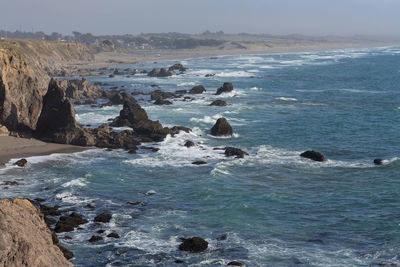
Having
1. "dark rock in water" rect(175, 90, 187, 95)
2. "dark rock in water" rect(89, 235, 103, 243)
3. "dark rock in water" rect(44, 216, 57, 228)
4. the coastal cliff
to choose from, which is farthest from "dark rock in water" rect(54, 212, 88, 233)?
"dark rock in water" rect(175, 90, 187, 95)

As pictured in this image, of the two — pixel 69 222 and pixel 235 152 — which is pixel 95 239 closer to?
pixel 69 222

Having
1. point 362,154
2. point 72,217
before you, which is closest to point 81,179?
point 72,217

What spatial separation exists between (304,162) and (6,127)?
1090 inches

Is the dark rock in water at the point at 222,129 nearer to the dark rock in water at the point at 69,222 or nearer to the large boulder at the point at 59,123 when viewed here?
the large boulder at the point at 59,123

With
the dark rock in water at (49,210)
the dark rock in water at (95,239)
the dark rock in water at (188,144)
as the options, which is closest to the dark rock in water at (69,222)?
the dark rock in water at (49,210)

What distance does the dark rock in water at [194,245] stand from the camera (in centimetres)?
2598

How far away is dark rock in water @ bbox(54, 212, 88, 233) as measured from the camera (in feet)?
93.7

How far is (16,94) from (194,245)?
31.8m

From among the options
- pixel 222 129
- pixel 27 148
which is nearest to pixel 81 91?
pixel 222 129

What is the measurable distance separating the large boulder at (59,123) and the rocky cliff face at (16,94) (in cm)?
219

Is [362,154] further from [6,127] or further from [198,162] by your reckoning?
[6,127]

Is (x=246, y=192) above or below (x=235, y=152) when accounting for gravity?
below

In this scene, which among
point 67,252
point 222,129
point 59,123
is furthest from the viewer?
point 222,129

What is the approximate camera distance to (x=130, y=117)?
189 feet
